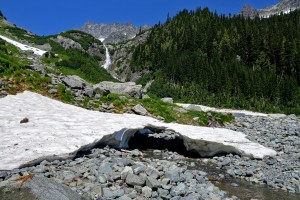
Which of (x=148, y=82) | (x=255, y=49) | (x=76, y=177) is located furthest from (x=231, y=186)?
(x=255, y=49)

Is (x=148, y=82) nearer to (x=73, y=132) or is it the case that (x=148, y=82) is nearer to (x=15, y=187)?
(x=73, y=132)

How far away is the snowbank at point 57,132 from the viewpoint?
1134cm

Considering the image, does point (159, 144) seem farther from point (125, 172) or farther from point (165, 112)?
point (125, 172)

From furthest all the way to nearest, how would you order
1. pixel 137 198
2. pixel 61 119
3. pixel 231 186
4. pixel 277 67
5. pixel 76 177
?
1. pixel 277 67
2. pixel 61 119
3. pixel 231 186
4. pixel 76 177
5. pixel 137 198

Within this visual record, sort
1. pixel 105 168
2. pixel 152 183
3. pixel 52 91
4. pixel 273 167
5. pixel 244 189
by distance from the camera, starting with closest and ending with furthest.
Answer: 1. pixel 152 183
2. pixel 105 168
3. pixel 244 189
4. pixel 273 167
5. pixel 52 91

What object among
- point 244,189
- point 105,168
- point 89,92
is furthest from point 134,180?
point 89,92

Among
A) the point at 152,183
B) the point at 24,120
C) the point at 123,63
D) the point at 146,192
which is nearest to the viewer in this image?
the point at 146,192

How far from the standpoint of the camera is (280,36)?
350ft

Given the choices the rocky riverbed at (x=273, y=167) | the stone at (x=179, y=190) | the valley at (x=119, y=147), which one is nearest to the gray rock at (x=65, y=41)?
the valley at (x=119, y=147)

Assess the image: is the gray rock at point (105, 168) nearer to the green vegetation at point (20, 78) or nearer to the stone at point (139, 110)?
the green vegetation at point (20, 78)

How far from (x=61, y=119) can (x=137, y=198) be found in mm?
8644

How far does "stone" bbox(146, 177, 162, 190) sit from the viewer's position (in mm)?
10226

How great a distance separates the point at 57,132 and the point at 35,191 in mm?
7002

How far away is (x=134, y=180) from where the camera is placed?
400 inches
